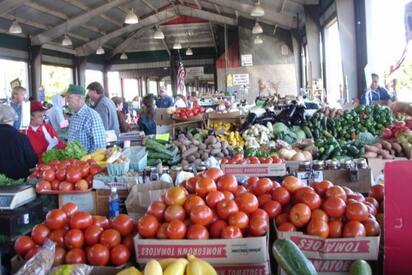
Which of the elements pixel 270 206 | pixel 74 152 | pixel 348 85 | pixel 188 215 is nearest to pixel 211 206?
pixel 188 215

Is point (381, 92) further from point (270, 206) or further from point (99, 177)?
point (270, 206)

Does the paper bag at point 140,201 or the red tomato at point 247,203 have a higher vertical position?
the red tomato at point 247,203

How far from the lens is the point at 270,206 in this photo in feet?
7.02

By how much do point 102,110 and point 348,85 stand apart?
6.50m

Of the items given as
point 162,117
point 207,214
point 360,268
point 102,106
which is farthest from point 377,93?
point 360,268

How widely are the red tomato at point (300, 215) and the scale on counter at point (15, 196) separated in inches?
71.3

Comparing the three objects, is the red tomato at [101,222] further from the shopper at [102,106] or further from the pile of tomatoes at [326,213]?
the shopper at [102,106]

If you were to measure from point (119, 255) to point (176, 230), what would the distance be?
270mm

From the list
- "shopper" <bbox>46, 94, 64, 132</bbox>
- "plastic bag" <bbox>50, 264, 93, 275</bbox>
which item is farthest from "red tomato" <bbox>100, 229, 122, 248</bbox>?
"shopper" <bbox>46, 94, 64, 132</bbox>

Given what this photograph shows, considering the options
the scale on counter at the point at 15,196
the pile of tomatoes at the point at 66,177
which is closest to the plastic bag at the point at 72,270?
the scale on counter at the point at 15,196

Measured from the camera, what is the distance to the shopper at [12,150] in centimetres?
416

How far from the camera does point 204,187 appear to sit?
2.22 meters

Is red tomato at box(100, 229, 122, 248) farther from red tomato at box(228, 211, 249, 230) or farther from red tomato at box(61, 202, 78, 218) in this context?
red tomato at box(228, 211, 249, 230)

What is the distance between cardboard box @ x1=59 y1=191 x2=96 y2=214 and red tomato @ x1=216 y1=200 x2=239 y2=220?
1549 mm
